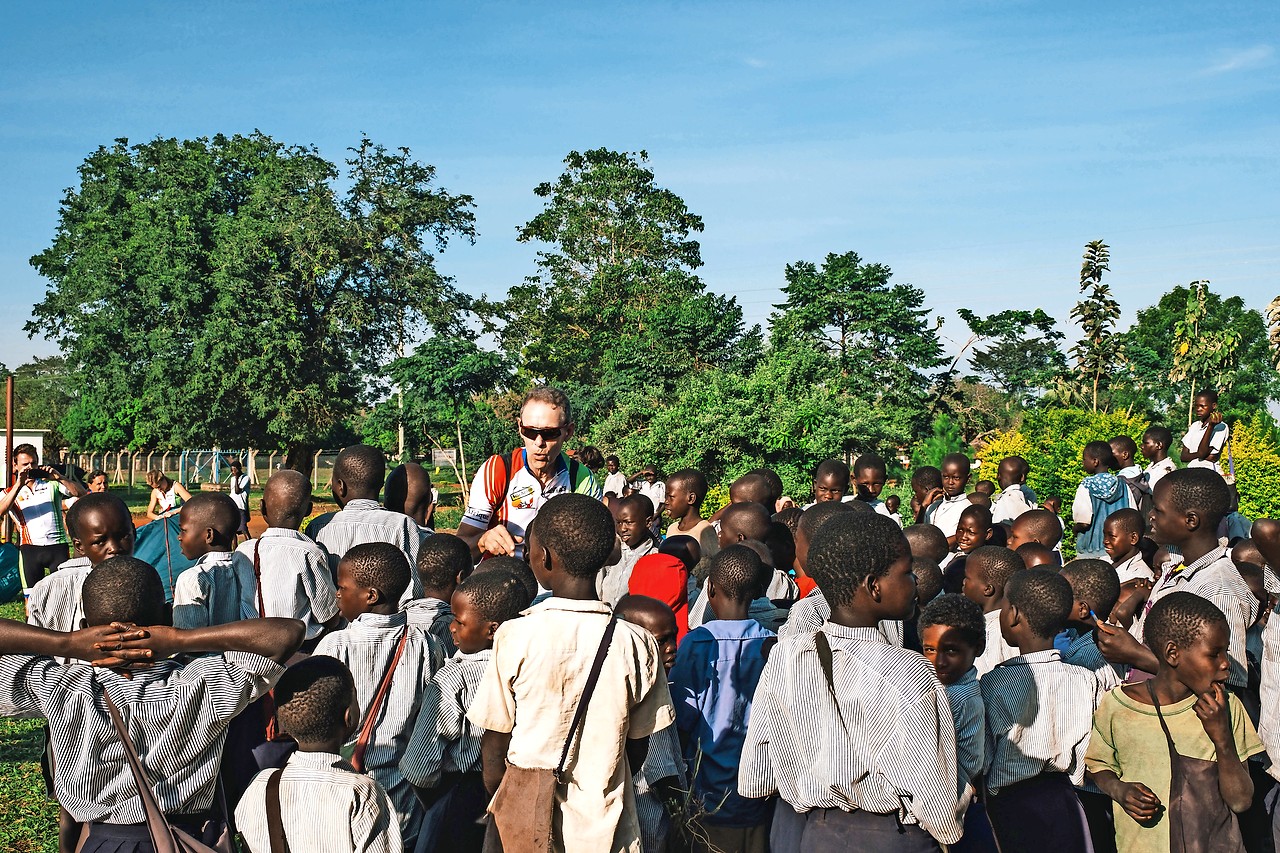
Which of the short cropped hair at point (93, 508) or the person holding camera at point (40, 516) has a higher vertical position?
the short cropped hair at point (93, 508)

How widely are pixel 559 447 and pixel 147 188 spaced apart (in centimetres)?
3365

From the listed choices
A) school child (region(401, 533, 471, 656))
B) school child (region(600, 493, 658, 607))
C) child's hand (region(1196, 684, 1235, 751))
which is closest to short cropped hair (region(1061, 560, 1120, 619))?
child's hand (region(1196, 684, 1235, 751))

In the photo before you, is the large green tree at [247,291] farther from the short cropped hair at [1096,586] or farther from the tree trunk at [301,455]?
the short cropped hair at [1096,586]

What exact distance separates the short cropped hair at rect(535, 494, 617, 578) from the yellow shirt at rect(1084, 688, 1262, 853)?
1.89 metres

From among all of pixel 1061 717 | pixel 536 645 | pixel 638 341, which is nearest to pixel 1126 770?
pixel 1061 717

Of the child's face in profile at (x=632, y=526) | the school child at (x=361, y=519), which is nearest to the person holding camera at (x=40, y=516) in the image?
the school child at (x=361, y=519)

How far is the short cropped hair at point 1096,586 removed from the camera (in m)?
4.57

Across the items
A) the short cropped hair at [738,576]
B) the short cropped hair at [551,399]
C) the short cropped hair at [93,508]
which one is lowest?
the short cropped hair at [738,576]

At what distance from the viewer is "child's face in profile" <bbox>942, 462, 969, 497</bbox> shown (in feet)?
26.6

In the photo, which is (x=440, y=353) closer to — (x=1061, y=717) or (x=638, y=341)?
(x=638, y=341)

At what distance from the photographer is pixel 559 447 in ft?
15.9

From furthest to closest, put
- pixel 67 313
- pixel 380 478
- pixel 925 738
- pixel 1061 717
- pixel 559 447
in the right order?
pixel 67 313, pixel 380 478, pixel 559 447, pixel 1061 717, pixel 925 738

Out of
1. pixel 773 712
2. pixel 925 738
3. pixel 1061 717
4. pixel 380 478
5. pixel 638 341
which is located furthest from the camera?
pixel 638 341

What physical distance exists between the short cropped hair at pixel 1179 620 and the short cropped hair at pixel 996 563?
4.00 ft
